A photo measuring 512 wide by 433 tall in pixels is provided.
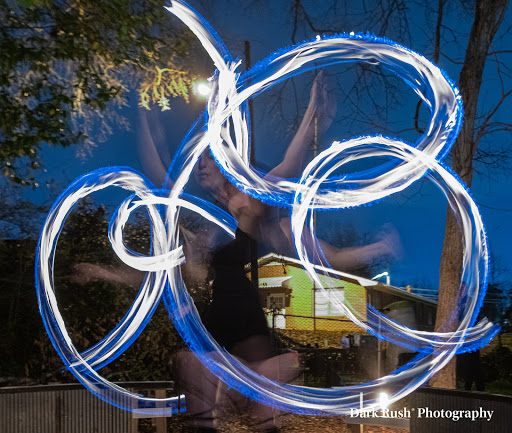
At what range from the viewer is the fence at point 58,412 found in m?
4.24

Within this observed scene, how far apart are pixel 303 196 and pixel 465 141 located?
2354mm

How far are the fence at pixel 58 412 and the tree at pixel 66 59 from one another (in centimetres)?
228

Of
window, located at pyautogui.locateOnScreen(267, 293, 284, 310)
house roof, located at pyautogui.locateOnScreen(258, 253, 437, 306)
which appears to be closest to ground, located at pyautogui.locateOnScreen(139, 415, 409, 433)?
house roof, located at pyautogui.locateOnScreen(258, 253, 437, 306)

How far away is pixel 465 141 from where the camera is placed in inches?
210

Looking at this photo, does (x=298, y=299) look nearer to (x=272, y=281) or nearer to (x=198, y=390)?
(x=272, y=281)

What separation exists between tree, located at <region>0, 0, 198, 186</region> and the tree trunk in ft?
9.42

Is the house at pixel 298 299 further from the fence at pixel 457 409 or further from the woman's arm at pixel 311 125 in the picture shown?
the fence at pixel 457 409

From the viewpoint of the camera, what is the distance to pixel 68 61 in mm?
5715

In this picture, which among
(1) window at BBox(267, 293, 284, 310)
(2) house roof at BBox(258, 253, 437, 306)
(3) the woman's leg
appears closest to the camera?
(3) the woman's leg

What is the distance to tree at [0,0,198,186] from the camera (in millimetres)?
5203

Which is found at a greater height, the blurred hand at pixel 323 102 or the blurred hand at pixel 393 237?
the blurred hand at pixel 323 102

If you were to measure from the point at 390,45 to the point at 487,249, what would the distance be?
1641 millimetres

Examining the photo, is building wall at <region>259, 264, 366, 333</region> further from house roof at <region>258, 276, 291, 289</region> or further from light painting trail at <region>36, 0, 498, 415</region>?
light painting trail at <region>36, 0, 498, 415</region>

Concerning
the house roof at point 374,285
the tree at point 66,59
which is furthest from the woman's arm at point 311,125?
the house roof at point 374,285
